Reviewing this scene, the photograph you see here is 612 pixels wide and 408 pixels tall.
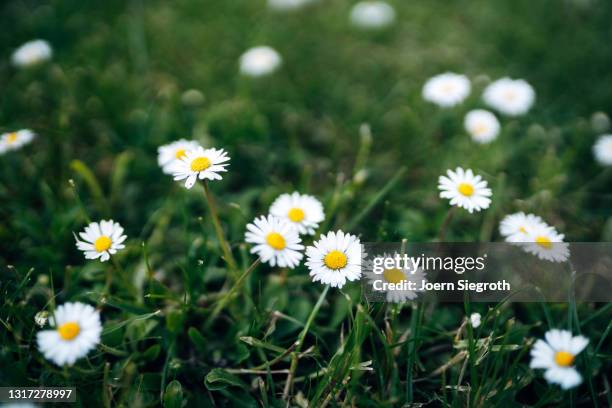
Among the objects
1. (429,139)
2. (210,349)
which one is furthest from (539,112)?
(210,349)

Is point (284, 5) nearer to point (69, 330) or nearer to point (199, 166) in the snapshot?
point (199, 166)

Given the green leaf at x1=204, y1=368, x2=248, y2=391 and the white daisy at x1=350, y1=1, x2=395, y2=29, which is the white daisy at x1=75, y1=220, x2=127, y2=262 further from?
the white daisy at x1=350, y1=1, x2=395, y2=29

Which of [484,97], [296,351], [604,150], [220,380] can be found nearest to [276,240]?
[296,351]

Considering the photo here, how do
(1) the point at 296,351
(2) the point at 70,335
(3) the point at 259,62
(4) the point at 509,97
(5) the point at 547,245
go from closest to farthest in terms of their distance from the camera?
(2) the point at 70,335 → (1) the point at 296,351 → (5) the point at 547,245 → (4) the point at 509,97 → (3) the point at 259,62

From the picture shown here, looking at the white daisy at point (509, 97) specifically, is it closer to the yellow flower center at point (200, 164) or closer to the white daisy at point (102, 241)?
the yellow flower center at point (200, 164)

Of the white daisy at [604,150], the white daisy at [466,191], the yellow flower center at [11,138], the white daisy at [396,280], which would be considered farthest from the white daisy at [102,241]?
the white daisy at [604,150]

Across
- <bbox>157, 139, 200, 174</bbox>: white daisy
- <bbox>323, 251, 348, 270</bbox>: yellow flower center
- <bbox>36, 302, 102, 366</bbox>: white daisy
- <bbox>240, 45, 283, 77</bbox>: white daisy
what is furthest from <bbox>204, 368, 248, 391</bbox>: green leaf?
<bbox>240, 45, 283, 77</bbox>: white daisy
